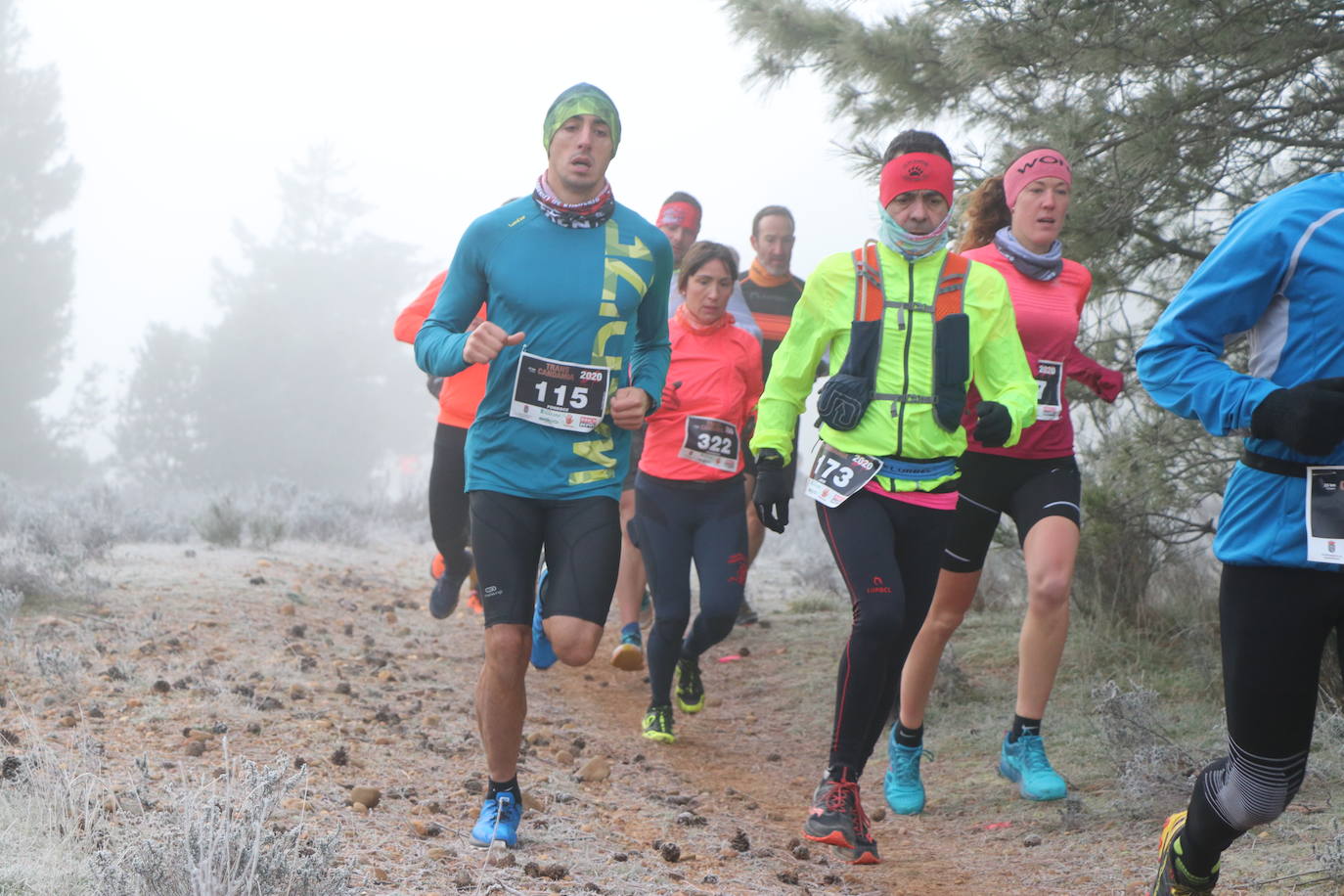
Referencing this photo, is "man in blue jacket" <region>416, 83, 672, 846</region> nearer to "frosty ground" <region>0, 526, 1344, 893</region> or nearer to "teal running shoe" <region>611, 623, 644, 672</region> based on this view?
"frosty ground" <region>0, 526, 1344, 893</region>

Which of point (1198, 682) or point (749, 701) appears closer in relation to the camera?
point (1198, 682)

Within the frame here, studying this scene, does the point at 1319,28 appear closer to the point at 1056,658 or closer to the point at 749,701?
the point at 1056,658

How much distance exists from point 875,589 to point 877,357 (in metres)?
0.74

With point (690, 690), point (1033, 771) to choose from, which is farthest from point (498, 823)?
point (690, 690)

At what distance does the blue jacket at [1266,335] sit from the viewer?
267 cm

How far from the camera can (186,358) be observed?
41.6 m

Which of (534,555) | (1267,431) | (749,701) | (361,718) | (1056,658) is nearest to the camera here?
(1267,431)

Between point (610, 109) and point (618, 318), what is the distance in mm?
685

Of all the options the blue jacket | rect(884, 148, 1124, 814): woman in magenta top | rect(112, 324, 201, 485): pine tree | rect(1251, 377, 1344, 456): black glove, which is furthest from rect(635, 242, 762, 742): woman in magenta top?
rect(112, 324, 201, 485): pine tree

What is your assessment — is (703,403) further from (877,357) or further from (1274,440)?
(1274,440)

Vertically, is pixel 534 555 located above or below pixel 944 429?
below

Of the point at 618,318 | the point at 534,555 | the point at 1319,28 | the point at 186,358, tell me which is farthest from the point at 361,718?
the point at 186,358

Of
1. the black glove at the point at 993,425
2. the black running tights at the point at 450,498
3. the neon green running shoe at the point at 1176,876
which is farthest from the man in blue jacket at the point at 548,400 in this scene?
the black running tights at the point at 450,498

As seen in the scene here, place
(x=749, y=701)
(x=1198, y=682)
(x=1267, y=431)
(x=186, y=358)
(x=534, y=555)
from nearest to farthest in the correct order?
(x=1267, y=431) < (x=534, y=555) < (x=1198, y=682) < (x=749, y=701) < (x=186, y=358)
